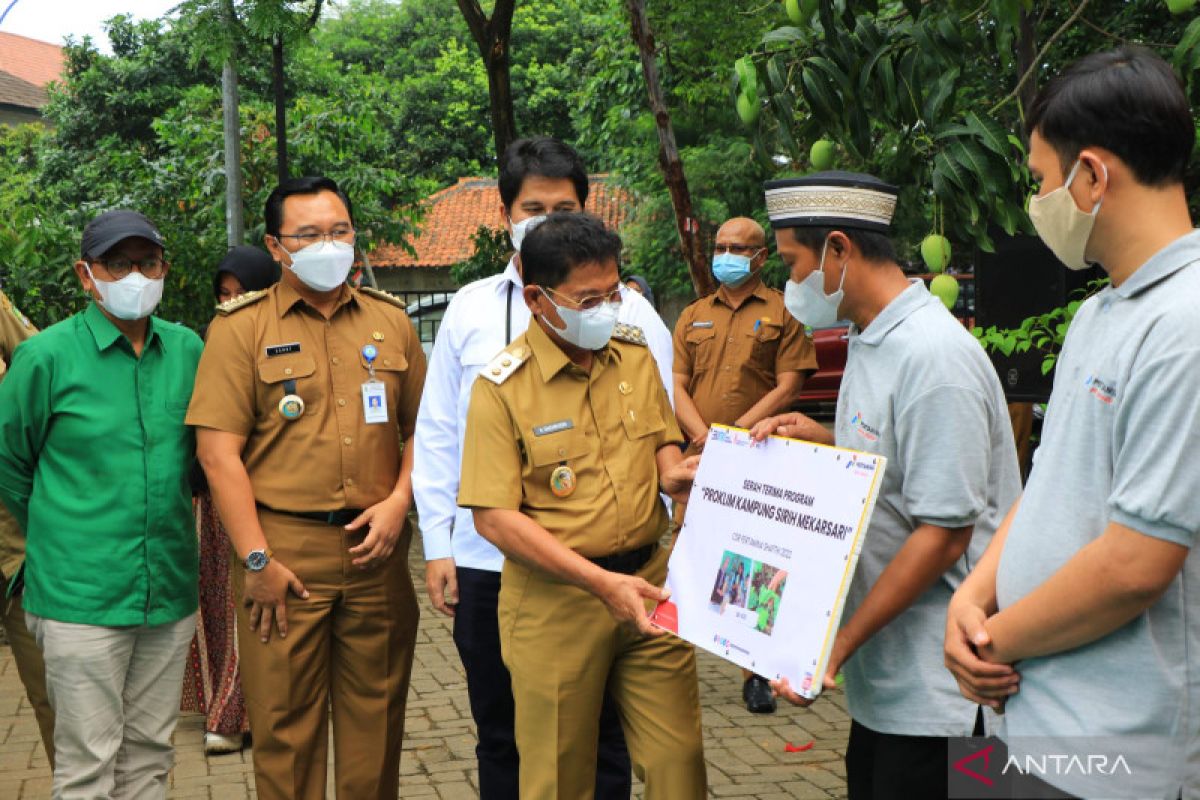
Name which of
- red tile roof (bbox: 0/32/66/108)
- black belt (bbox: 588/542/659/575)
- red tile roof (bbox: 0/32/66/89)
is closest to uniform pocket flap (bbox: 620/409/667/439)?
black belt (bbox: 588/542/659/575)

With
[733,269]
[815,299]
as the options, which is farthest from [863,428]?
[733,269]

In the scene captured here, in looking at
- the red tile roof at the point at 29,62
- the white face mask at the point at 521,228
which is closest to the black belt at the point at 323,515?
the white face mask at the point at 521,228

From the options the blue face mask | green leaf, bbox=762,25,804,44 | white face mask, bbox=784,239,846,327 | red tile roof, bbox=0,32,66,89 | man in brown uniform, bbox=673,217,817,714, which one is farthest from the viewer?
red tile roof, bbox=0,32,66,89

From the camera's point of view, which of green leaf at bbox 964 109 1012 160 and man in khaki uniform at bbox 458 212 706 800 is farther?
green leaf at bbox 964 109 1012 160

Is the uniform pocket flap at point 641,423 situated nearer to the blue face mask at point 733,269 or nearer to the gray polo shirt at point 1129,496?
the gray polo shirt at point 1129,496

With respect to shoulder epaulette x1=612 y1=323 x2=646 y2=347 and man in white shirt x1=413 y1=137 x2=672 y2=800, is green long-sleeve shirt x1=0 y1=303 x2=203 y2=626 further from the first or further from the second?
shoulder epaulette x1=612 y1=323 x2=646 y2=347

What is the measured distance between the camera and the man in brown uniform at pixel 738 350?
250 inches

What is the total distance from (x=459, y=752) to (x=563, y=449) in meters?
2.67

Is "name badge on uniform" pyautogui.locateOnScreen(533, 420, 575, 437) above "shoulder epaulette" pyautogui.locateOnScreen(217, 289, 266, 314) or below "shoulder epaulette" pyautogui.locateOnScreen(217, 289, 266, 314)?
below

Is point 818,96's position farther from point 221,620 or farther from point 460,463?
point 221,620

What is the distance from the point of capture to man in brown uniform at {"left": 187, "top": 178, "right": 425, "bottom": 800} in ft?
12.4

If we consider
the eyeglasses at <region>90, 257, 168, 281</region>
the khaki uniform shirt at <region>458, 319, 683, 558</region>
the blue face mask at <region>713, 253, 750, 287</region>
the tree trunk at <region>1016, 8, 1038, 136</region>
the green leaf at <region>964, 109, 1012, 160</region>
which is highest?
the tree trunk at <region>1016, 8, 1038, 136</region>

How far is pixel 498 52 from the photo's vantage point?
7.84 metres

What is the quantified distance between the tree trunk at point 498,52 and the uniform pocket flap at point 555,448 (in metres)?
4.94
